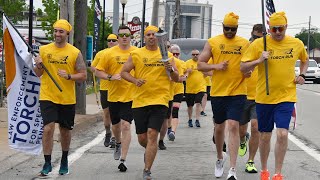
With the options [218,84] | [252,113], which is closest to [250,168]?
[252,113]

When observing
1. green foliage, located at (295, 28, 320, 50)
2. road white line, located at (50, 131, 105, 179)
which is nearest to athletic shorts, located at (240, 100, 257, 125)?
road white line, located at (50, 131, 105, 179)

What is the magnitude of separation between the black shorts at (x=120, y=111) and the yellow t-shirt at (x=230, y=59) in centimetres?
179

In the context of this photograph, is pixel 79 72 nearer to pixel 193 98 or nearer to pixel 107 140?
pixel 107 140

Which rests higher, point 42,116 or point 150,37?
point 150,37

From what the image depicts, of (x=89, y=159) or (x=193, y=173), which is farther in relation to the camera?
(x=89, y=159)

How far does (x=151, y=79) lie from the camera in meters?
8.93

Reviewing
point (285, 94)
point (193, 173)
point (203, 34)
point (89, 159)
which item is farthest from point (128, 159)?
point (203, 34)

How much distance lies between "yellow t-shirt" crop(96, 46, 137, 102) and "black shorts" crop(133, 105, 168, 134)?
175 centimetres

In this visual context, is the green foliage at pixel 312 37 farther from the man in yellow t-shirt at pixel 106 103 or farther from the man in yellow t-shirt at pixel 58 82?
the man in yellow t-shirt at pixel 58 82

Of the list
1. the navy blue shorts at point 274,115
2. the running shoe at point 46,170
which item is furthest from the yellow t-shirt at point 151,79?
the running shoe at point 46,170

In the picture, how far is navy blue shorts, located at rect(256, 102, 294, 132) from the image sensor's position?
816 centimetres

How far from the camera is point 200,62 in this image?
9180 millimetres

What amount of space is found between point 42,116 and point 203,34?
140 meters

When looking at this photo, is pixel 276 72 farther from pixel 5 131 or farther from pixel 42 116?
pixel 5 131
